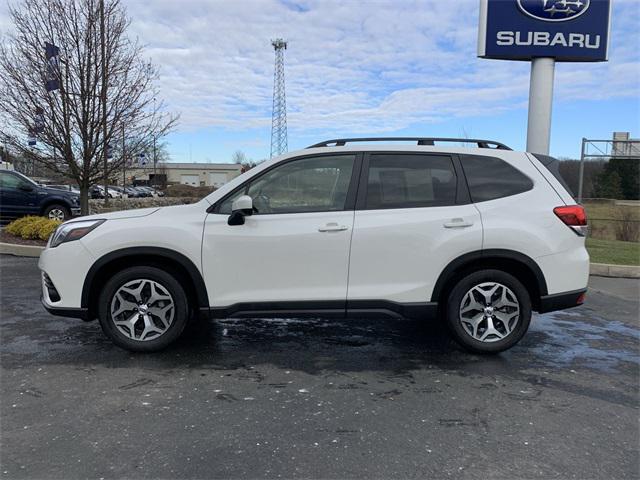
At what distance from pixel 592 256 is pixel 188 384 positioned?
31.2ft

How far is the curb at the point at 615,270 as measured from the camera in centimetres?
905

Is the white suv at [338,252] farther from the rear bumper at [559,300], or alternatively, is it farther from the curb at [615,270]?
the curb at [615,270]

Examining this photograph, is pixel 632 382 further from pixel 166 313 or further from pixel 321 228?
pixel 166 313

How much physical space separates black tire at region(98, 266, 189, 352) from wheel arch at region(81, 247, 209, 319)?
0.09 meters

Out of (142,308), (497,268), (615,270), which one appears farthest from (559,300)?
(615,270)

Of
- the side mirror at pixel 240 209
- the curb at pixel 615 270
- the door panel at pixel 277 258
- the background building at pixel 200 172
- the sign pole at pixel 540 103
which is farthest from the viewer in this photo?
the background building at pixel 200 172

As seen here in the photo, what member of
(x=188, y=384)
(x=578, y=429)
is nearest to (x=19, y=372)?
(x=188, y=384)

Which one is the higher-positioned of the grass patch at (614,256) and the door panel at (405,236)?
the door panel at (405,236)

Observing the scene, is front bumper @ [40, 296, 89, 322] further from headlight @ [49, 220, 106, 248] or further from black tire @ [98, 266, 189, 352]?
headlight @ [49, 220, 106, 248]

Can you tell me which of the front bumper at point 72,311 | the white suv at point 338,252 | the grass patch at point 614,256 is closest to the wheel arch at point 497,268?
the white suv at point 338,252

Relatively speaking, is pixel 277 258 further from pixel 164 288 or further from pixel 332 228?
pixel 164 288

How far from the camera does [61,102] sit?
1031 cm

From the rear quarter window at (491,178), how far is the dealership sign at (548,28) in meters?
7.91

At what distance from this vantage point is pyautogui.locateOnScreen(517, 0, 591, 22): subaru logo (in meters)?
10.9
